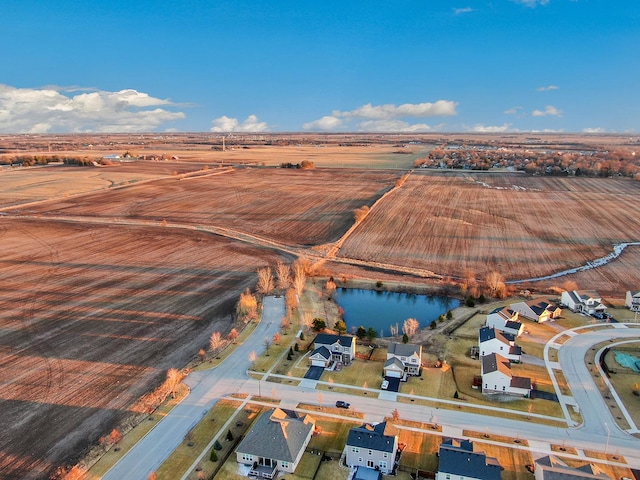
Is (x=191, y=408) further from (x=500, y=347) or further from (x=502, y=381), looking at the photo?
(x=500, y=347)

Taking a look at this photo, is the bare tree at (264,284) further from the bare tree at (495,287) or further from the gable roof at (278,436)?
the bare tree at (495,287)

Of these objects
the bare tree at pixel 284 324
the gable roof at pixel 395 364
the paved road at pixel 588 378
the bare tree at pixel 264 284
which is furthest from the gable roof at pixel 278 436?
the bare tree at pixel 264 284

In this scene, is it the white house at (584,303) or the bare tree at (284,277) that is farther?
the bare tree at (284,277)

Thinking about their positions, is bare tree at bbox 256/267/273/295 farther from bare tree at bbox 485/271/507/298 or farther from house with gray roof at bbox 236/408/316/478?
bare tree at bbox 485/271/507/298

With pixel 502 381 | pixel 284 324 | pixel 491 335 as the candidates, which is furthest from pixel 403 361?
pixel 284 324

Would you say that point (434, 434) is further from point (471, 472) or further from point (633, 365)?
point (633, 365)

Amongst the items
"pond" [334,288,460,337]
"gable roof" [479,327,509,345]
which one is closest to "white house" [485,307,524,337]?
"gable roof" [479,327,509,345]

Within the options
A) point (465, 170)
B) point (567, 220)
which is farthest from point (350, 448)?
point (465, 170)
